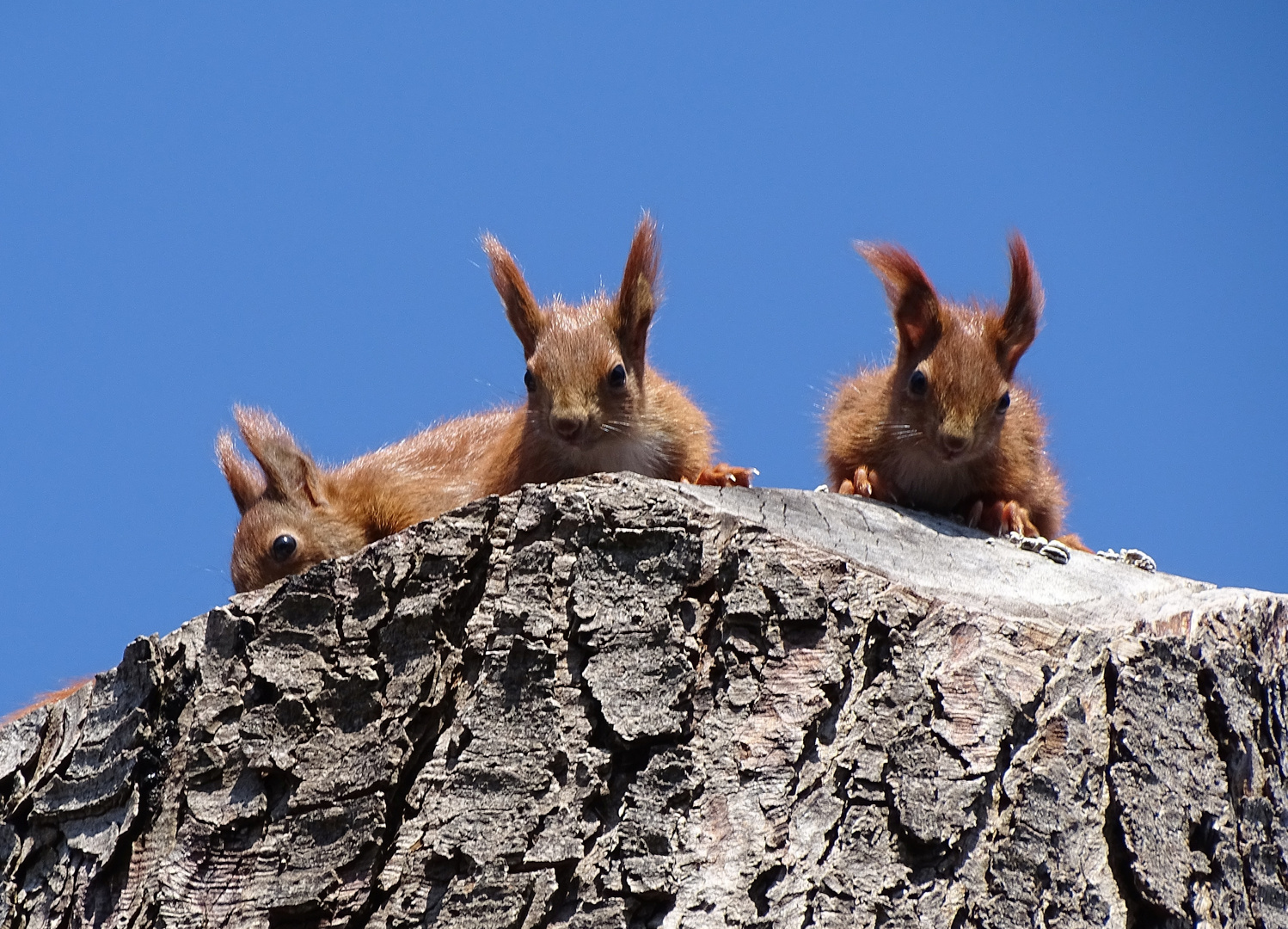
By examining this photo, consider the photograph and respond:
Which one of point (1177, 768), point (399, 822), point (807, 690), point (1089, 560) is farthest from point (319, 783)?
point (1089, 560)

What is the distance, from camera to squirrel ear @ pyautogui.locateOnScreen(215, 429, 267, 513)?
5953 millimetres

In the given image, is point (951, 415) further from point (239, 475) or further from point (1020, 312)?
point (239, 475)

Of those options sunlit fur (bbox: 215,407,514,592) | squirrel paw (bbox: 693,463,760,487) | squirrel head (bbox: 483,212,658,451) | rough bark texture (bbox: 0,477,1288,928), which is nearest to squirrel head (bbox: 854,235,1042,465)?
squirrel paw (bbox: 693,463,760,487)

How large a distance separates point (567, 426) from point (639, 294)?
2.35 feet

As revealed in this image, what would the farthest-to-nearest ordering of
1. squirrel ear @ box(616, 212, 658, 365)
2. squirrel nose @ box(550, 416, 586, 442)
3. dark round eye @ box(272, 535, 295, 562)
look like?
dark round eye @ box(272, 535, 295, 562)
squirrel ear @ box(616, 212, 658, 365)
squirrel nose @ box(550, 416, 586, 442)

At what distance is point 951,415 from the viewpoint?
4.73m

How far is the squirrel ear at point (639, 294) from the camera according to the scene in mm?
5324

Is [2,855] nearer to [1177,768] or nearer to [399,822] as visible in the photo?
[399,822]

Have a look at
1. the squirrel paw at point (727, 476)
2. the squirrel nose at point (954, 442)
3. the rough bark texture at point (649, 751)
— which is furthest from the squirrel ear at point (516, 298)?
the rough bark texture at point (649, 751)

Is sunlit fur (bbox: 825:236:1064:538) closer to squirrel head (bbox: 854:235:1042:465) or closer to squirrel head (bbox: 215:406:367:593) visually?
squirrel head (bbox: 854:235:1042:465)

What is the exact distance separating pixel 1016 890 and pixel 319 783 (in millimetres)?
1445

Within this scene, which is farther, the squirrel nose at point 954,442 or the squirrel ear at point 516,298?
the squirrel ear at point 516,298

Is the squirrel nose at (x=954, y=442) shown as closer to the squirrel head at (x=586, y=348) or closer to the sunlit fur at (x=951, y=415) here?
the sunlit fur at (x=951, y=415)

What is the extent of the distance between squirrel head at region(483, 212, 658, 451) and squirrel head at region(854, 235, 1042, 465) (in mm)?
852
